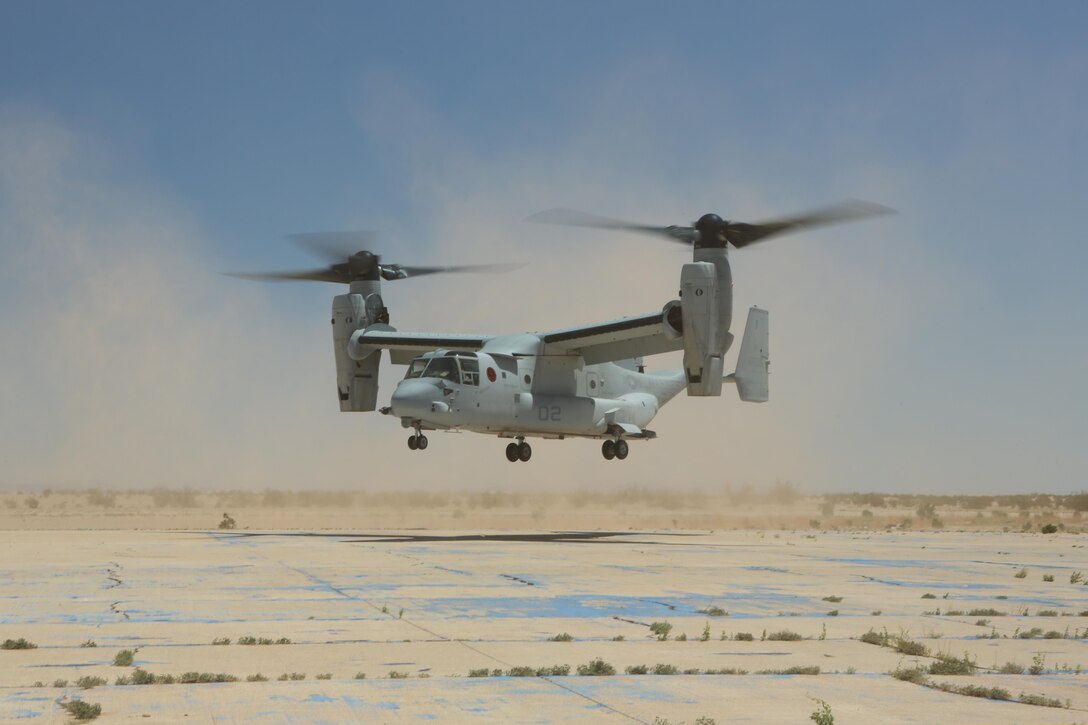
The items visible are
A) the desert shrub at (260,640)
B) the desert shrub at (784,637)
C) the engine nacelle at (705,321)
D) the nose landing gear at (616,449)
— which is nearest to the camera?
the desert shrub at (260,640)

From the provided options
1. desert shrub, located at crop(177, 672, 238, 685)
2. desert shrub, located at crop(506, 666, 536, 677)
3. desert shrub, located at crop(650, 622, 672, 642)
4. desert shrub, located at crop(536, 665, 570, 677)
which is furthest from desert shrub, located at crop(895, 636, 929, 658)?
desert shrub, located at crop(177, 672, 238, 685)

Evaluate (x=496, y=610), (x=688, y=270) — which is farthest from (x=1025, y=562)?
(x=496, y=610)

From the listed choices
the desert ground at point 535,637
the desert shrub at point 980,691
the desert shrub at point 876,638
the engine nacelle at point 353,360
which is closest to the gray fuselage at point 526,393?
the engine nacelle at point 353,360

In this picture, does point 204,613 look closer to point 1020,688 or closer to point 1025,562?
point 1020,688

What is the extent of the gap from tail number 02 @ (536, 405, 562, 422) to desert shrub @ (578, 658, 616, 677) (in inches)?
1139

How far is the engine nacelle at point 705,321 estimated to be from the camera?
33.7 meters

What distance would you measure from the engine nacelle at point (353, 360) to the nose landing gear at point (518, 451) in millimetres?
5437

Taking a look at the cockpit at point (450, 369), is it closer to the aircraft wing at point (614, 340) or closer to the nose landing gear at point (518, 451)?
the aircraft wing at point (614, 340)

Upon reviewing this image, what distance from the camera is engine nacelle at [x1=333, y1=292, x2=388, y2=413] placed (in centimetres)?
4225

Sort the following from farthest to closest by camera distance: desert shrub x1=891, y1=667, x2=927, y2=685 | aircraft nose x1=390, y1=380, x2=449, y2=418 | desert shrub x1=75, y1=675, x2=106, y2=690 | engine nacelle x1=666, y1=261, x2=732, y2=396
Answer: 1. aircraft nose x1=390, y1=380, x2=449, y2=418
2. engine nacelle x1=666, y1=261, x2=732, y2=396
3. desert shrub x1=891, y1=667, x2=927, y2=685
4. desert shrub x1=75, y1=675, x2=106, y2=690

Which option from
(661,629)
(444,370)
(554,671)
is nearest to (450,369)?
(444,370)

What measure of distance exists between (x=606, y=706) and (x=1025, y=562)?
2008 cm

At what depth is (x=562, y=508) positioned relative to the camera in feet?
263

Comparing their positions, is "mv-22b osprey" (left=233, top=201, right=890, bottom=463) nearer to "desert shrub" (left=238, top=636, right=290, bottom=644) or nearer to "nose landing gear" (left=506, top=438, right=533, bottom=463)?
"nose landing gear" (left=506, top=438, right=533, bottom=463)
